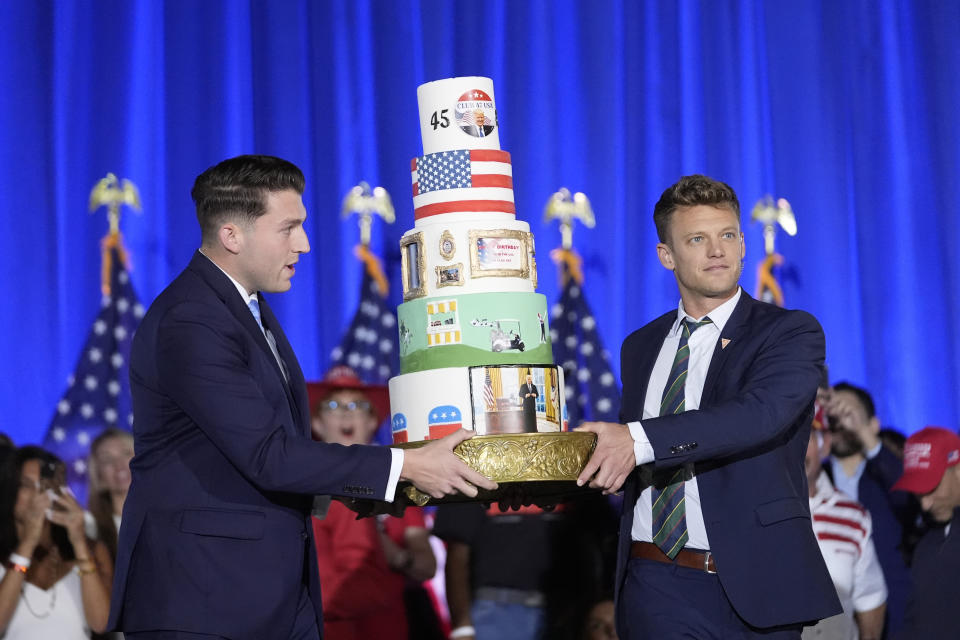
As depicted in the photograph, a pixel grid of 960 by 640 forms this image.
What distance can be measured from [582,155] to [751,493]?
4.05 m

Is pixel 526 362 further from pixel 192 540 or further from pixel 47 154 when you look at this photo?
pixel 47 154

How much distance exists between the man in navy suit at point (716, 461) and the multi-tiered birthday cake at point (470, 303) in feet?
0.65

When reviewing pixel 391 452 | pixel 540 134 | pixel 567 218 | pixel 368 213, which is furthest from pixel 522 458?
pixel 540 134

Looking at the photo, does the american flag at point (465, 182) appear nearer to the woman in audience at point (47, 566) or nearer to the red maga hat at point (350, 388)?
the red maga hat at point (350, 388)

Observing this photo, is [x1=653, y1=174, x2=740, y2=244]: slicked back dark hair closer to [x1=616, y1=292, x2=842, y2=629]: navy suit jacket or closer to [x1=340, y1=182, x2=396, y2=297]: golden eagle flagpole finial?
[x1=616, y1=292, x2=842, y2=629]: navy suit jacket

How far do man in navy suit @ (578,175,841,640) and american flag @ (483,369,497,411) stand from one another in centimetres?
24

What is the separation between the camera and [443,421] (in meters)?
2.96

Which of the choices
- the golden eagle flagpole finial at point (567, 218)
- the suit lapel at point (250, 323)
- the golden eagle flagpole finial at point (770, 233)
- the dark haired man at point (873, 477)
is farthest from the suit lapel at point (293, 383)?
the golden eagle flagpole finial at point (770, 233)

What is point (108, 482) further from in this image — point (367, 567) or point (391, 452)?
point (391, 452)

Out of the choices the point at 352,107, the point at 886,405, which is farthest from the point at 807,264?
the point at 352,107

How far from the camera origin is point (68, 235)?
621 cm

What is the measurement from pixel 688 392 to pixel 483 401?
60 cm

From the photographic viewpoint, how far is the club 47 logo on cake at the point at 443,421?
295 cm

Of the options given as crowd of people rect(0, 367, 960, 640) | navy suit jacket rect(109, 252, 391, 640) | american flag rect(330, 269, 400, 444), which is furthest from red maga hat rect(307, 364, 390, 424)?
navy suit jacket rect(109, 252, 391, 640)
